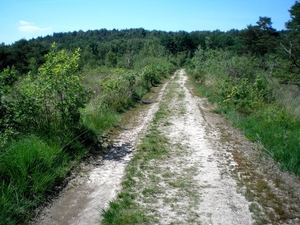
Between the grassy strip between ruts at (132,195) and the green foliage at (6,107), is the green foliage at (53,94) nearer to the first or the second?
the green foliage at (6,107)

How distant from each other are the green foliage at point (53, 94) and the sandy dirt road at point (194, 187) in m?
1.49

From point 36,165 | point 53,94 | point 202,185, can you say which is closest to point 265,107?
point 202,185

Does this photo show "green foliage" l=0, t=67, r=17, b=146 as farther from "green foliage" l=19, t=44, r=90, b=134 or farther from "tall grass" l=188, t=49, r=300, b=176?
"tall grass" l=188, t=49, r=300, b=176

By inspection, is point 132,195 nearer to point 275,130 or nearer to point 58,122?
point 58,122

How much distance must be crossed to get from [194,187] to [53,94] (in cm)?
398

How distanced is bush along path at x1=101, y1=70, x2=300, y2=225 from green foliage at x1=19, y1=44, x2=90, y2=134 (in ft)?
6.76

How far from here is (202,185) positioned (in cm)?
480

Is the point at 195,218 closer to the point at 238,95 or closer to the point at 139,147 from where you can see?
the point at 139,147

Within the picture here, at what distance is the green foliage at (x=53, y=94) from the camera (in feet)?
18.9

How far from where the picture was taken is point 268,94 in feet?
36.7

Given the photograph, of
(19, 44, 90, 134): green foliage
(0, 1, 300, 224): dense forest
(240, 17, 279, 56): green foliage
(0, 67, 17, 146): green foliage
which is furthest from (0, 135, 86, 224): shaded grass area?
(240, 17, 279, 56): green foliage

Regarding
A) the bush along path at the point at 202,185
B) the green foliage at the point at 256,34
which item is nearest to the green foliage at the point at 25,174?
the bush along path at the point at 202,185

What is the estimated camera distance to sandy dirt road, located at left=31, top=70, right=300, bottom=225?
3895 millimetres

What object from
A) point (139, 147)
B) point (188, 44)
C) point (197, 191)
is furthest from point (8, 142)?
point (188, 44)
